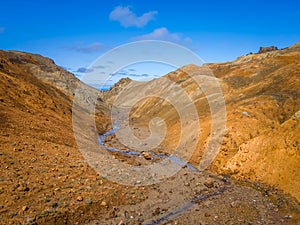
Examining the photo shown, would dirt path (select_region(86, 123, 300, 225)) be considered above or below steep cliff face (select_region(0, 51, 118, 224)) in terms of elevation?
below

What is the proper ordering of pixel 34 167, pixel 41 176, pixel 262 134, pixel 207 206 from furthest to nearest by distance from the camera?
pixel 262 134 < pixel 34 167 < pixel 41 176 < pixel 207 206

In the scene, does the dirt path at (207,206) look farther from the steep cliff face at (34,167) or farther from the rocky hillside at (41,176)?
the steep cliff face at (34,167)

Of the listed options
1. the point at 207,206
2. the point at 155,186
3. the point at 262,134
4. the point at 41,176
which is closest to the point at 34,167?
the point at 41,176

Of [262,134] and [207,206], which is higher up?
[262,134]

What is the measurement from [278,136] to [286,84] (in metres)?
19.7

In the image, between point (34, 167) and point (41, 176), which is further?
point (34, 167)

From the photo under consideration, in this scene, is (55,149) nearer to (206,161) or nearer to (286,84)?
(206,161)

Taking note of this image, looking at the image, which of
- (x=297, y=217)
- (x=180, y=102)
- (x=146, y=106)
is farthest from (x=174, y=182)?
(x=146, y=106)

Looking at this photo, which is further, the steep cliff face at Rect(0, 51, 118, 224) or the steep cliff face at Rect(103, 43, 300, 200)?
the steep cliff face at Rect(103, 43, 300, 200)

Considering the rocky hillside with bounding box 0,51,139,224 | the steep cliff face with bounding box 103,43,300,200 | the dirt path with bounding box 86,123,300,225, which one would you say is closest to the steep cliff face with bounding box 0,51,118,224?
the rocky hillside with bounding box 0,51,139,224

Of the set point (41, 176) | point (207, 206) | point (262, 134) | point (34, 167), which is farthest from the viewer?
point (262, 134)

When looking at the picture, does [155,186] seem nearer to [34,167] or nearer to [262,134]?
[34,167]

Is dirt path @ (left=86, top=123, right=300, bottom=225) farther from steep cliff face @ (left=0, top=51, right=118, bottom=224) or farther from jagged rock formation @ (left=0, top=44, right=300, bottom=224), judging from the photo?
steep cliff face @ (left=0, top=51, right=118, bottom=224)

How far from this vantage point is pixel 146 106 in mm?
79250
